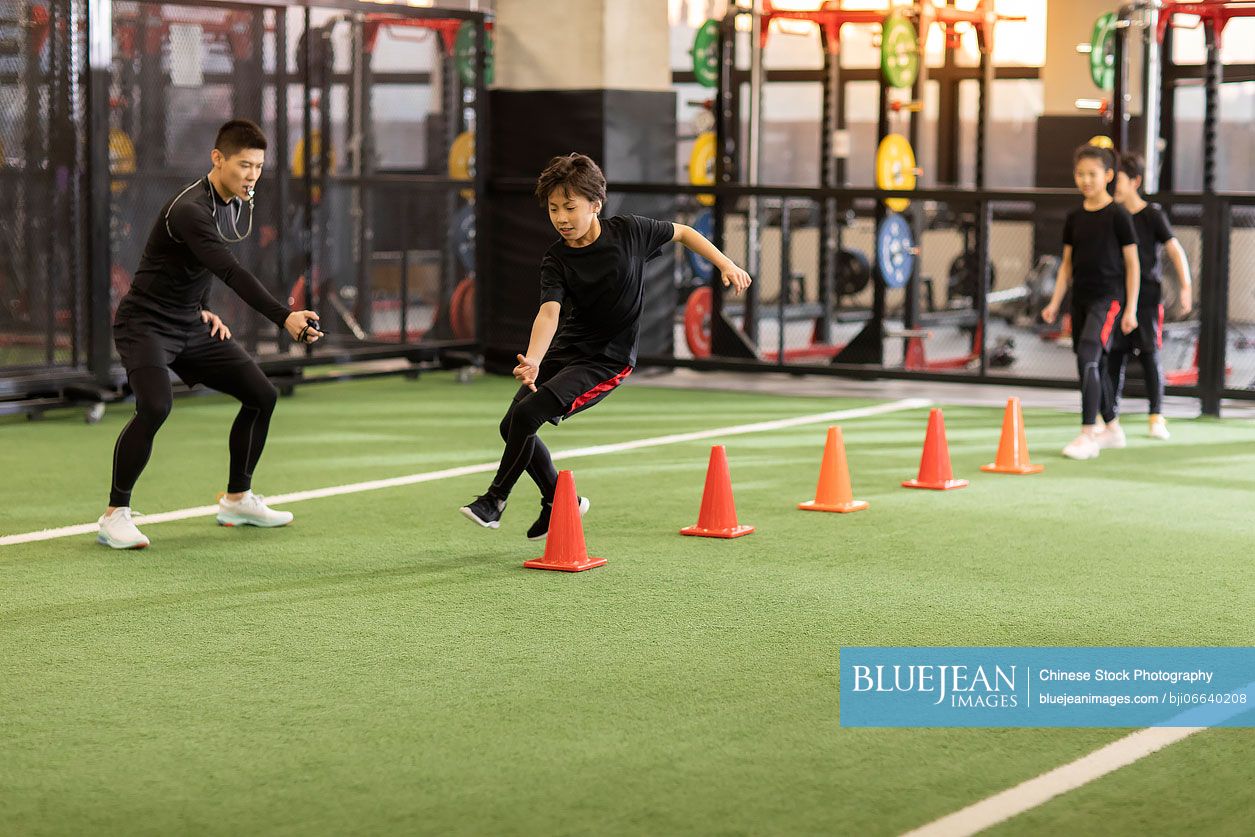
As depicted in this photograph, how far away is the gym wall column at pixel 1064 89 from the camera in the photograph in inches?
712

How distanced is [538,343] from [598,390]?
675 millimetres

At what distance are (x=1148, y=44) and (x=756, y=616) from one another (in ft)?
25.5

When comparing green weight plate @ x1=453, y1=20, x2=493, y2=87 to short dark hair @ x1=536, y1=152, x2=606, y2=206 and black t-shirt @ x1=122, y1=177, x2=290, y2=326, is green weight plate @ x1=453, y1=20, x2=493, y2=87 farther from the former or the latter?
short dark hair @ x1=536, y1=152, x2=606, y2=206

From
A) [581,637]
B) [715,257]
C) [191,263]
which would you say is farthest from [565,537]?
[191,263]

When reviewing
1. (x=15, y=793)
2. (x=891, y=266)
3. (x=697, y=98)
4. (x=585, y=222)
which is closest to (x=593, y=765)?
(x=15, y=793)

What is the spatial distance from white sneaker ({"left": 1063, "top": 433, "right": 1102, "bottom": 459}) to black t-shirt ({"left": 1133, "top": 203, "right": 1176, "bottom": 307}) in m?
1.06

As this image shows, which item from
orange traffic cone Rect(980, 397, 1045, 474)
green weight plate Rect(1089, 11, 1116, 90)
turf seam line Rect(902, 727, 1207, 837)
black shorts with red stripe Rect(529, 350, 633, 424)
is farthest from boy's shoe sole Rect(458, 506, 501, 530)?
green weight plate Rect(1089, 11, 1116, 90)

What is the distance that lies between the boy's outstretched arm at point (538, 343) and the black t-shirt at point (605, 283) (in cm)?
11

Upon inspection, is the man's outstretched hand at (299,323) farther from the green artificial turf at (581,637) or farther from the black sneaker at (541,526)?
the black sneaker at (541,526)

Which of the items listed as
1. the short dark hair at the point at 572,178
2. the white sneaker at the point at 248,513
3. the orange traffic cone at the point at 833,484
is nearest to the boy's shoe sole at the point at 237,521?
the white sneaker at the point at 248,513

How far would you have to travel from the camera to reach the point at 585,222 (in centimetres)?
674

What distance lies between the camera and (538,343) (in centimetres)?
654

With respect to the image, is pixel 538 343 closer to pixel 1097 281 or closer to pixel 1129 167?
pixel 1097 281

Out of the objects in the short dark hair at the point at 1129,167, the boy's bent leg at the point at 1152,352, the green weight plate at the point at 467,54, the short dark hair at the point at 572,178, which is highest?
the green weight plate at the point at 467,54
